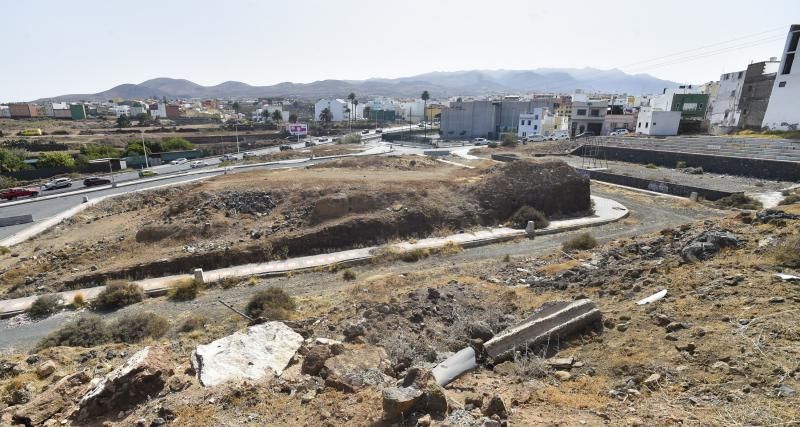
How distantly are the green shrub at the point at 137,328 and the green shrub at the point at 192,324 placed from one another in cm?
55

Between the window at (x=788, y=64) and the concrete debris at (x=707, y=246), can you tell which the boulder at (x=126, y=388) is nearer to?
the concrete debris at (x=707, y=246)

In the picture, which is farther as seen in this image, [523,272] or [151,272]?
[151,272]

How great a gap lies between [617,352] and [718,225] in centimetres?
1159

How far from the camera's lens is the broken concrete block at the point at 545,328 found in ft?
28.1

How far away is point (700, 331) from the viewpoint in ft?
25.8

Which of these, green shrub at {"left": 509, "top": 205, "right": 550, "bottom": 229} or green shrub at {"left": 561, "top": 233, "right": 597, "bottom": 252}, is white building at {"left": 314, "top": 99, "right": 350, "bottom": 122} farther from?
green shrub at {"left": 561, "top": 233, "right": 597, "bottom": 252}

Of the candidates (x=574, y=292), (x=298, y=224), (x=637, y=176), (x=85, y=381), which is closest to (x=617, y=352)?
(x=574, y=292)

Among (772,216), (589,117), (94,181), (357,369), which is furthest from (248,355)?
(589,117)

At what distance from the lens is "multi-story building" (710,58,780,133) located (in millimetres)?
52844

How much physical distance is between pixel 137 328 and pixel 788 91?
65133 millimetres

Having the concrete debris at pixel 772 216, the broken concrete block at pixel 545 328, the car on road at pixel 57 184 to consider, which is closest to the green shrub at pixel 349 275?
the broken concrete block at pixel 545 328

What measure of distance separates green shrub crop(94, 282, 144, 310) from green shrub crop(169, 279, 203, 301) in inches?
50.9

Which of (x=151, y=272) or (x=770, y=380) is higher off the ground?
(x=770, y=380)

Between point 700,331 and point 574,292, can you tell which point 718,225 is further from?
point 700,331
